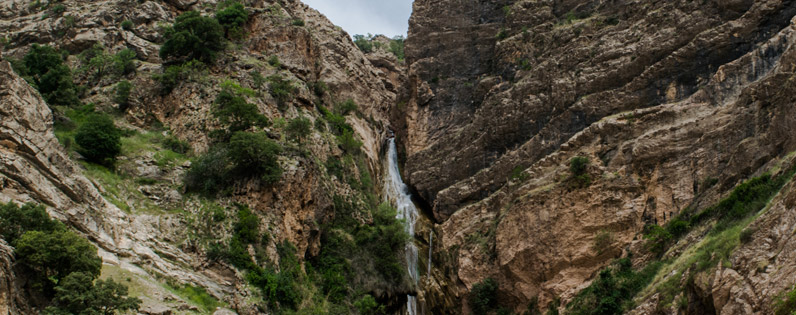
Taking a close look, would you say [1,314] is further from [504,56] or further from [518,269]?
[504,56]

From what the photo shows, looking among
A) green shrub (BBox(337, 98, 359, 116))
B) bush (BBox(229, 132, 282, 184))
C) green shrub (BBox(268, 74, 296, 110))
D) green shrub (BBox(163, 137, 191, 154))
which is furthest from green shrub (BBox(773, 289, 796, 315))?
green shrub (BBox(337, 98, 359, 116))

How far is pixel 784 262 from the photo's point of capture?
22391 mm

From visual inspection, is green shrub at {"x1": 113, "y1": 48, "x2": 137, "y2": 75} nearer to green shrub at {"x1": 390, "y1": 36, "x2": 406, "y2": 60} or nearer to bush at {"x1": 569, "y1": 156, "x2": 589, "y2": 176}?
bush at {"x1": 569, "y1": 156, "x2": 589, "y2": 176}

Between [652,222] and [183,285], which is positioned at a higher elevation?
[652,222]

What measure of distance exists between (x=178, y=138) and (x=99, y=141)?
705 cm

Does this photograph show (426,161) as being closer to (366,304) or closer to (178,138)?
(366,304)

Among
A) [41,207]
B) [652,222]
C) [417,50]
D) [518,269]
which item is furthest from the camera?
[417,50]

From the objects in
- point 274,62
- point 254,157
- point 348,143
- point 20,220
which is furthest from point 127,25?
point 20,220

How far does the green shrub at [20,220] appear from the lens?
1008 inches

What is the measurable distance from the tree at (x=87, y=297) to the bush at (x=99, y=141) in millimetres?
15982

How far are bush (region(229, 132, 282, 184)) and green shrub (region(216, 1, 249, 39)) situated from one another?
61.3 feet

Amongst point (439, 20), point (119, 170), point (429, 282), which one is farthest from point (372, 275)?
point (439, 20)

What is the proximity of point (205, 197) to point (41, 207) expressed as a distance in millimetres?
13188

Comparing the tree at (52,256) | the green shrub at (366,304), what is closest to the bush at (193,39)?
the green shrub at (366,304)
